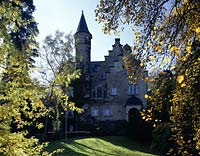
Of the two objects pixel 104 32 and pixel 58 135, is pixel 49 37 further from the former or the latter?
pixel 104 32

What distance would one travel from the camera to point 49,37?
4169 cm

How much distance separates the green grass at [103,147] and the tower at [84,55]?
11.4 m

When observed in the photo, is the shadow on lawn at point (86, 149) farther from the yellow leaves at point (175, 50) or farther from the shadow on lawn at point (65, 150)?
the yellow leaves at point (175, 50)

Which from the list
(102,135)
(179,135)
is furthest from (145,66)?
(102,135)

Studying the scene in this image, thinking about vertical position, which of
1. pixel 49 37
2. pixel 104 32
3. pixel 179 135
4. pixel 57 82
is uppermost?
pixel 49 37

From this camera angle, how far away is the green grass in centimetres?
3111

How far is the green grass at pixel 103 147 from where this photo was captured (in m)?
31.1

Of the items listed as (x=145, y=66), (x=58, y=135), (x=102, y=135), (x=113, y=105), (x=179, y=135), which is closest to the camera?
(x=145, y=66)

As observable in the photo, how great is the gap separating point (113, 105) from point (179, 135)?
41308mm

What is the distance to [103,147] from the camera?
3412 centimetres

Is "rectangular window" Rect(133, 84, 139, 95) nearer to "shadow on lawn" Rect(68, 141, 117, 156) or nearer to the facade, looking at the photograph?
the facade

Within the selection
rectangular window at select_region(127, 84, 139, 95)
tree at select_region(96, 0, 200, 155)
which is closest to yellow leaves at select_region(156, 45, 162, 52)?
tree at select_region(96, 0, 200, 155)

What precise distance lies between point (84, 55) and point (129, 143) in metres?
17.2

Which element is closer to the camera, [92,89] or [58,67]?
[58,67]
